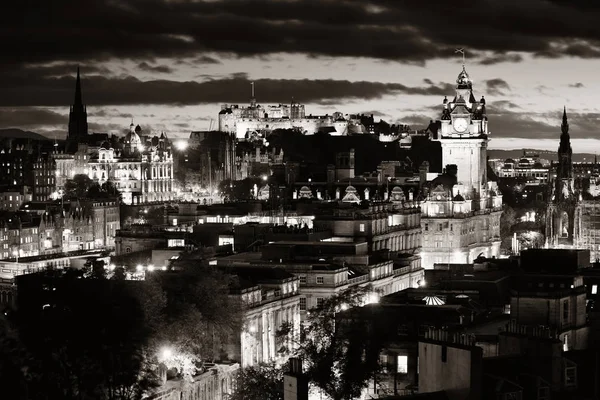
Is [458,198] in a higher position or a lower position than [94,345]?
higher

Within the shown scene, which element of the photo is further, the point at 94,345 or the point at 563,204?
the point at 563,204

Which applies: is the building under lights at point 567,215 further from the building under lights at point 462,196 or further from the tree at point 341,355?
the tree at point 341,355

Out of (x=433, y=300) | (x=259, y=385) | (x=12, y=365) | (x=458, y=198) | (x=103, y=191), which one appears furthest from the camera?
(x=103, y=191)

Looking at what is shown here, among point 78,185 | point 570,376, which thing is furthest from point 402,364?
point 78,185

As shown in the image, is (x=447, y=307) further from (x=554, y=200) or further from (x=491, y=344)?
(x=554, y=200)

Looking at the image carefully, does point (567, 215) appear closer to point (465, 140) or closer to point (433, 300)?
point (465, 140)

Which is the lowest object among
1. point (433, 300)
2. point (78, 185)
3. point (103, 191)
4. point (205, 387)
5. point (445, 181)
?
point (205, 387)

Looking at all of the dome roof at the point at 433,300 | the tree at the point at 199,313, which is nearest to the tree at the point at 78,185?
the tree at the point at 199,313

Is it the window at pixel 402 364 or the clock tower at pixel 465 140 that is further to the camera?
the clock tower at pixel 465 140
